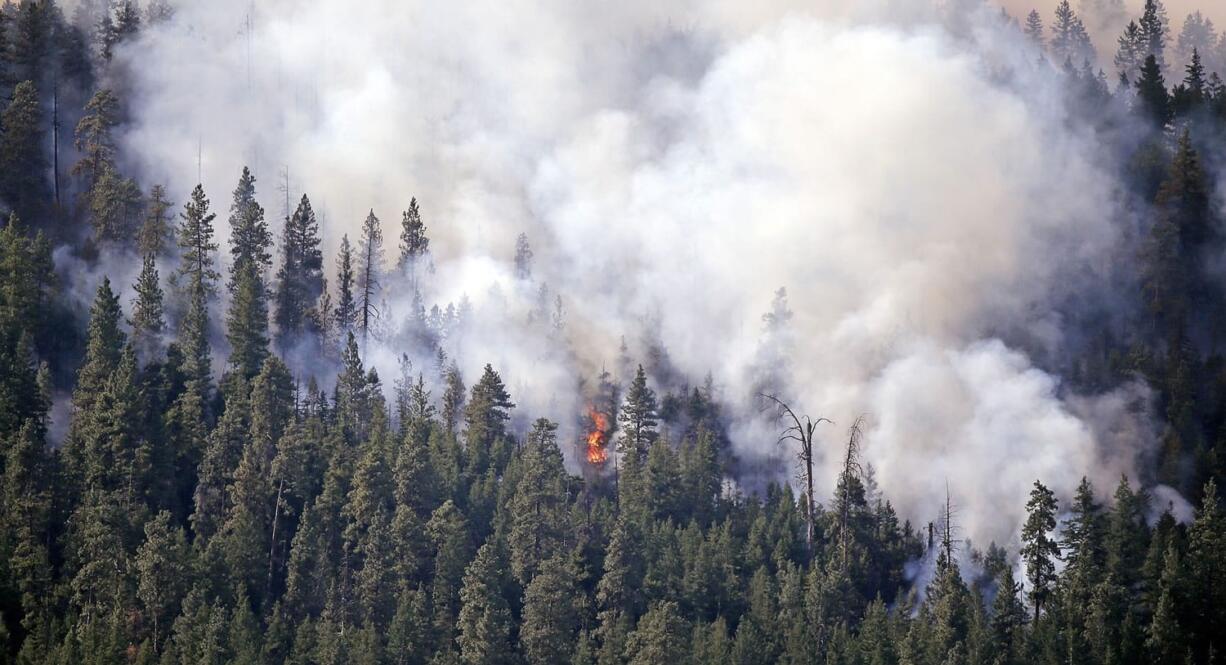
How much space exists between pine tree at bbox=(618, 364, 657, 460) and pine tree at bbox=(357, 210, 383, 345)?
22.4 m

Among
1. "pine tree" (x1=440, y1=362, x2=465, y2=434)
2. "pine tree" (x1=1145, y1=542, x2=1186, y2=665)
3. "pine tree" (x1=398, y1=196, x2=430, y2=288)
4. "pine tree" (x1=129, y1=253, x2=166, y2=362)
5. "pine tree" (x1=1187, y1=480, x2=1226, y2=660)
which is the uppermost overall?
"pine tree" (x1=398, y1=196, x2=430, y2=288)

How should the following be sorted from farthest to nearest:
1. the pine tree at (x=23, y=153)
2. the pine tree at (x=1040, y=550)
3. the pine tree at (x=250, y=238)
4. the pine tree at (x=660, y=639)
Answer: the pine tree at (x=23, y=153), the pine tree at (x=250, y=238), the pine tree at (x=1040, y=550), the pine tree at (x=660, y=639)

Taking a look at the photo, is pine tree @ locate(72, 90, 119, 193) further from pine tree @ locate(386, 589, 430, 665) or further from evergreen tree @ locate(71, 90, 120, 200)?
pine tree @ locate(386, 589, 430, 665)

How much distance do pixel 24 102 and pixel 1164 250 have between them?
83.7m

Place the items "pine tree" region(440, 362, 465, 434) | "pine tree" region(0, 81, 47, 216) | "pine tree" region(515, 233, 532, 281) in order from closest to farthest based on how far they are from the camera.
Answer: "pine tree" region(440, 362, 465, 434) → "pine tree" region(0, 81, 47, 216) → "pine tree" region(515, 233, 532, 281)

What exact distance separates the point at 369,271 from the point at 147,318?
23442 millimetres

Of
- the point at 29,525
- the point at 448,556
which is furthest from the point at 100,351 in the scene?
the point at 448,556

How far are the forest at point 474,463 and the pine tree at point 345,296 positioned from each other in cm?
39

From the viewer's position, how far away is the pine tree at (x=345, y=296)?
134 metres

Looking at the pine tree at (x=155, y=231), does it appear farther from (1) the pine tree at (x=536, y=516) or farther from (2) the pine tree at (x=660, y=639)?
(2) the pine tree at (x=660, y=639)

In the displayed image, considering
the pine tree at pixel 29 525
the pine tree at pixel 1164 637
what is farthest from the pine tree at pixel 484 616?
the pine tree at pixel 1164 637

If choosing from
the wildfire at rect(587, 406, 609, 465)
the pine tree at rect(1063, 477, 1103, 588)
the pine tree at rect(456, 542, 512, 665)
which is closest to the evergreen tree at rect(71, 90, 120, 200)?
the wildfire at rect(587, 406, 609, 465)

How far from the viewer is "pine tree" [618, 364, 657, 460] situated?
123 m

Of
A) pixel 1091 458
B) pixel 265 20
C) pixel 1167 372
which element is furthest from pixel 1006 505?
pixel 265 20
